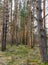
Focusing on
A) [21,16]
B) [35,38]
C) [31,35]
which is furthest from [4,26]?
[21,16]

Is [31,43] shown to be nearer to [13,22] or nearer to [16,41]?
[16,41]

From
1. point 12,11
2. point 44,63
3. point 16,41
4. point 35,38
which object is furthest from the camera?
point 12,11

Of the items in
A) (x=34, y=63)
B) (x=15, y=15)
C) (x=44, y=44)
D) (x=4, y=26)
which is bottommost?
(x=34, y=63)

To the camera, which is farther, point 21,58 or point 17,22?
point 17,22

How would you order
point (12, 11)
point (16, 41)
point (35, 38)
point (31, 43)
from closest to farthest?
point (31, 43) → point (35, 38) → point (16, 41) → point (12, 11)

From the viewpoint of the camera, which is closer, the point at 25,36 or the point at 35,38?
the point at 35,38

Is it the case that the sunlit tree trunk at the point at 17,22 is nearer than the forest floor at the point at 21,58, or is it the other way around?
the forest floor at the point at 21,58

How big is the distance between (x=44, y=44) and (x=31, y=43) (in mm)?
6123

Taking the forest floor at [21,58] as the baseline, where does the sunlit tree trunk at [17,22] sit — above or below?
above

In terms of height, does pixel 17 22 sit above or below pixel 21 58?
above

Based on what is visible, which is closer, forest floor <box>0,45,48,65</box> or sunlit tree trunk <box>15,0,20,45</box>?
forest floor <box>0,45,48,65</box>

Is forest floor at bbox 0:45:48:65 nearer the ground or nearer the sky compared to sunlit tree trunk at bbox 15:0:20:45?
nearer the ground

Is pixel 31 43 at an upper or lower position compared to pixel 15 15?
lower

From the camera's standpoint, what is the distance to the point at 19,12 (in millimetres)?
16656
